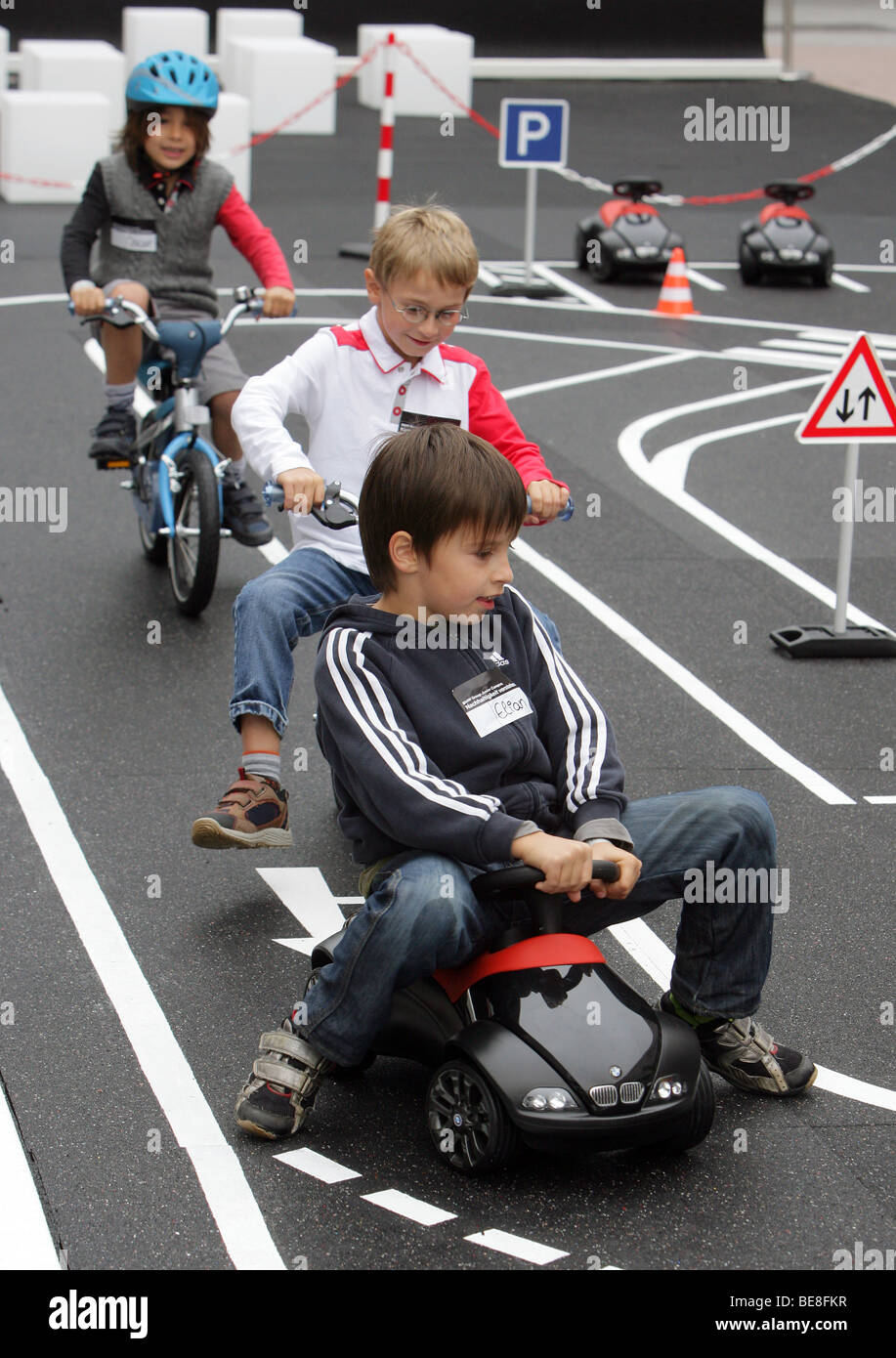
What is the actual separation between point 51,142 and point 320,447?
13.6 m

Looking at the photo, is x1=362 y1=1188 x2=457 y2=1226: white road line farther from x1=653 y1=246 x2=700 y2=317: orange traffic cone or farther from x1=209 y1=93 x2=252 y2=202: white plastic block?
x1=209 y1=93 x2=252 y2=202: white plastic block

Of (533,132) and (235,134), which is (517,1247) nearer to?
(533,132)

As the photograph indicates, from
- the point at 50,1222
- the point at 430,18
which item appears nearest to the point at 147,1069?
the point at 50,1222

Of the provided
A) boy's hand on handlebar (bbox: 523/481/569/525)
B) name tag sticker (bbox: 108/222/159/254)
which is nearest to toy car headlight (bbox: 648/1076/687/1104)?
boy's hand on handlebar (bbox: 523/481/569/525)

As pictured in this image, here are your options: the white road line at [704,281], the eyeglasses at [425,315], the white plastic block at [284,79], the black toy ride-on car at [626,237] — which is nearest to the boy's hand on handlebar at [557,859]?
the eyeglasses at [425,315]

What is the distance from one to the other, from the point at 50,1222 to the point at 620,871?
1336 mm

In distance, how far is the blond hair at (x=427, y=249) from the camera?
4.96 m

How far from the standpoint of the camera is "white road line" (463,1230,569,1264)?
372cm

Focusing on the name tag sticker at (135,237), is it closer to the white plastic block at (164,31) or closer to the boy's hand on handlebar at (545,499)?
the boy's hand on handlebar at (545,499)

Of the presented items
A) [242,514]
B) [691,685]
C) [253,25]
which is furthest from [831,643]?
[253,25]

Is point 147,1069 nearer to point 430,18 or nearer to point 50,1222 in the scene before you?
point 50,1222

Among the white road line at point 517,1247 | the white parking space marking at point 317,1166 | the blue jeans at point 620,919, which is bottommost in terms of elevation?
A: the white parking space marking at point 317,1166

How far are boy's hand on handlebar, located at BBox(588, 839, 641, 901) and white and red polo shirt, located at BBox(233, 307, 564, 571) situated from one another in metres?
1.74

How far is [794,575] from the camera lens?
8.67 meters
